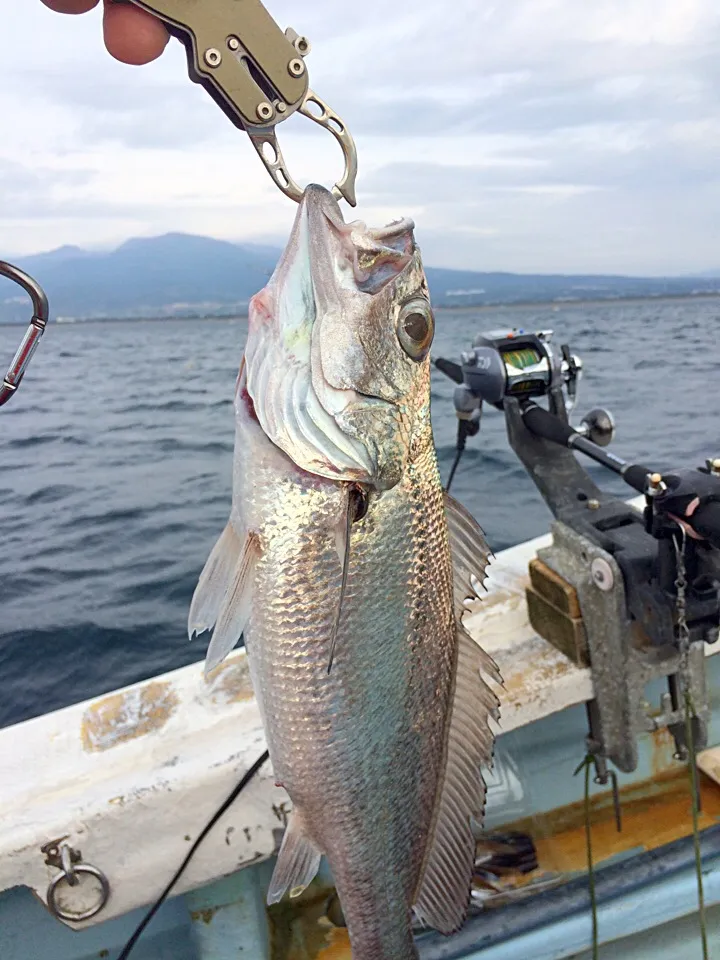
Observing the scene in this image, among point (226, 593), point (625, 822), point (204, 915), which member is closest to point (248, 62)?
point (226, 593)

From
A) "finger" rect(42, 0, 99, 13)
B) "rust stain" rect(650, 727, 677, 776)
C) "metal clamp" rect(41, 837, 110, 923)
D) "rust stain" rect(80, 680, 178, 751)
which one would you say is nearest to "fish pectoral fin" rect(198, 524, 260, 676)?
"metal clamp" rect(41, 837, 110, 923)

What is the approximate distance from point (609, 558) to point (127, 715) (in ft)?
5.94

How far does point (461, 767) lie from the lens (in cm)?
168

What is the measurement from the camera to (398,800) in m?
1.58

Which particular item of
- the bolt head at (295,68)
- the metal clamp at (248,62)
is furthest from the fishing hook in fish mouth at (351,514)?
the bolt head at (295,68)

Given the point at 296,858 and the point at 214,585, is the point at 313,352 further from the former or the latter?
the point at 296,858

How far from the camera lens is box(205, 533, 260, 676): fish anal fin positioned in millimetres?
1463

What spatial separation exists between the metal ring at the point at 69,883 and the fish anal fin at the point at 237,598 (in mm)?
1009

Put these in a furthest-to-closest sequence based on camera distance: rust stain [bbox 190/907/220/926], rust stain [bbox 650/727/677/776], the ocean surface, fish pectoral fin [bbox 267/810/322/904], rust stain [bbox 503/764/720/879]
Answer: the ocean surface < rust stain [bbox 650/727/677/776] < rust stain [bbox 503/764/720/879] < rust stain [bbox 190/907/220/926] < fish pectoral fin [bbox 267/810/322/904]

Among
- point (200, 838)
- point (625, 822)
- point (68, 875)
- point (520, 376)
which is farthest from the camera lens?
point (520, 376)

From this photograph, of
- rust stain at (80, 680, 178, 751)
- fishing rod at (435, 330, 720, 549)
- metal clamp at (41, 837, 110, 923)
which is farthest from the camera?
fishing rod at (435, 330, 720, 549)

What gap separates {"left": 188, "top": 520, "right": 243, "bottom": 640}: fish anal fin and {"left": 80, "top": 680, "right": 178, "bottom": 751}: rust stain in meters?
1.19

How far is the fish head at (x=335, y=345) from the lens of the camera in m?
1.39

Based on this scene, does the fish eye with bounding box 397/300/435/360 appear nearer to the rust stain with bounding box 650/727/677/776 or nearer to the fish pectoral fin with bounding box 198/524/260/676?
the fish pectoral fin with bounding box 198/524/260/676
